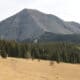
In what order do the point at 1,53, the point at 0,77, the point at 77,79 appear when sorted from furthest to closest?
1. the point at 1,53
2. the point at 77,79
3. the point at 0,77

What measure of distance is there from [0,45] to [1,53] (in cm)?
4118

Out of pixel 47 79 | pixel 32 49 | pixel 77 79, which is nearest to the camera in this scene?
pixel 47 79

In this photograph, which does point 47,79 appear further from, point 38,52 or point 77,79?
point 38,52

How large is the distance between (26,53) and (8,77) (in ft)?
271

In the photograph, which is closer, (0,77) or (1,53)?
(0,77)

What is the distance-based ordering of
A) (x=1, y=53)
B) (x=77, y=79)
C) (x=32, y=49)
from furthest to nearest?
(x=32, y=49) → (x=1, y=53) → (x=77, y=79)

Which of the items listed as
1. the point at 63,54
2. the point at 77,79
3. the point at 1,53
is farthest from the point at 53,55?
the point at 77,79

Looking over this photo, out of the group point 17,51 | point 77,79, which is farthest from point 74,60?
point 77,79

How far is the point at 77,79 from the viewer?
37594 mm

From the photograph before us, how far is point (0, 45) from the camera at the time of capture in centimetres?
11312

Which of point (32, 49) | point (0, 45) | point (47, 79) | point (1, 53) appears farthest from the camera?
point (32, 49)

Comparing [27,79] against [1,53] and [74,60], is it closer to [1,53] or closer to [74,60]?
[1,53]

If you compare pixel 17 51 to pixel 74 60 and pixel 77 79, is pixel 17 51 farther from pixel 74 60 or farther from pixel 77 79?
pixel 77 79

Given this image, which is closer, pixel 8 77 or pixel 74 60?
pixel 8 77
